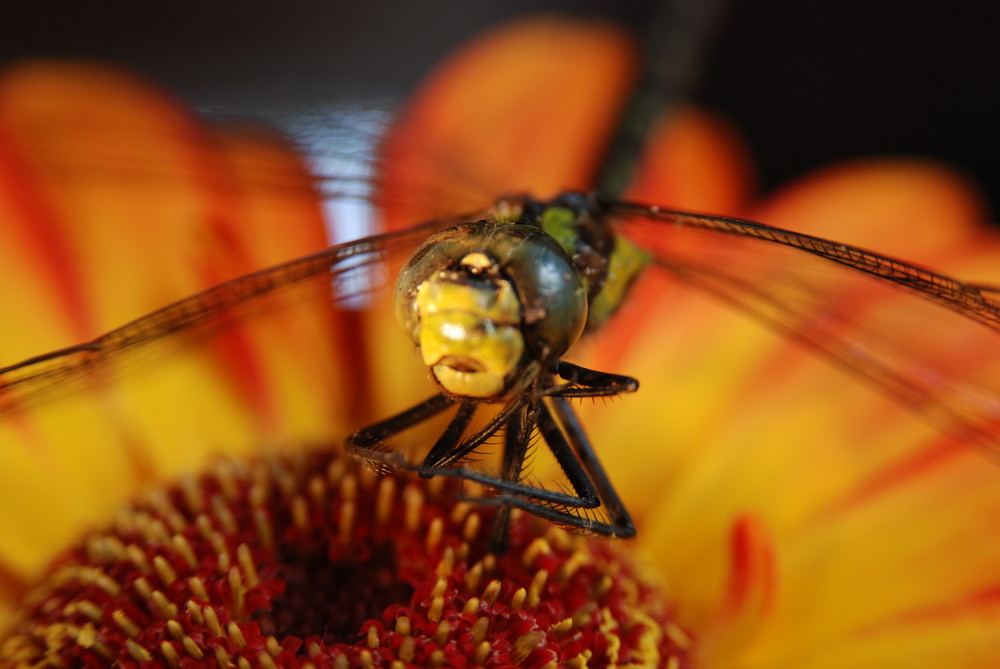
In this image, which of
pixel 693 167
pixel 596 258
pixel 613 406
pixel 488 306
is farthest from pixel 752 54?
pixel 488 306

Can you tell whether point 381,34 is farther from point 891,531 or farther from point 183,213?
point 891,531

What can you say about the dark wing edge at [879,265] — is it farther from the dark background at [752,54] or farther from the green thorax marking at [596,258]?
the dark background at [752,54]

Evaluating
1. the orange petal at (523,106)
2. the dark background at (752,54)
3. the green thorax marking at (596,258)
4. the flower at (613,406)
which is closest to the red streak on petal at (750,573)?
the flower at (613,406)

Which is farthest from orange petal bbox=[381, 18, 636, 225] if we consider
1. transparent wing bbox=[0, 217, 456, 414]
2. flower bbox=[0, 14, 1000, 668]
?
transparent wing bbox=[0, 217, 456, 414]

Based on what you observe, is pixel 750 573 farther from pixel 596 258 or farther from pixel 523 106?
pixel 523 106

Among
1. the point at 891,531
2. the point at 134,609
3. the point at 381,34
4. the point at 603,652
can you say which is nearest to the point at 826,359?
the point at 891,531

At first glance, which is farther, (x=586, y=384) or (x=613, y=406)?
(x=613, y=406)

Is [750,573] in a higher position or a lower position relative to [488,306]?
lower
